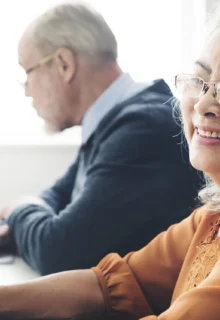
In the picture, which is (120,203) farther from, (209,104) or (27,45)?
(27,45)

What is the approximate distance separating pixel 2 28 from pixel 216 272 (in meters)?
1.91

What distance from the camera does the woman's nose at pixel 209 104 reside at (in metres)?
1.04

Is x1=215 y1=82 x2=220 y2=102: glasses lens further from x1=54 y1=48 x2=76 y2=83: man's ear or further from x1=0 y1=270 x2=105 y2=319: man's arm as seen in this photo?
x1=54 y1=48 x2=76 y2=83: man's ear

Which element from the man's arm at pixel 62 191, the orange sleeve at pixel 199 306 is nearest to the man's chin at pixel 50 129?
the man's arm at pixel 62 191

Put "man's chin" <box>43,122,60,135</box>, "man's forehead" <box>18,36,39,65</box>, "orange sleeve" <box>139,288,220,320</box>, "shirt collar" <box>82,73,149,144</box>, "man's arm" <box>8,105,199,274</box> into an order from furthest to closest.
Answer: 1. "man's chin" <box>43,122,60,135</box>
2. "man's forehead" <box>18,36,39,65</box>
3. "shirt collar" <box>82,73,149,144</box>
4. "man's arm" <box>8,105,199,274</box>
5. "orange sleeve" <box>139,288,220,320</box>

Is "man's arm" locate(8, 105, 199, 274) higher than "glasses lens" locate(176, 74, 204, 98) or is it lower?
lower

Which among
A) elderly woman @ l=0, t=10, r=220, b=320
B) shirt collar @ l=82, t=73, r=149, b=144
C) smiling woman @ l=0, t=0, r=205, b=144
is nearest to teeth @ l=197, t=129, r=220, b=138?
elderly woman @ l=0, t=10, r=220, b=320

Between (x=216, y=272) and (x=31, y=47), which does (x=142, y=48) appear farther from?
(x=216, y=272)

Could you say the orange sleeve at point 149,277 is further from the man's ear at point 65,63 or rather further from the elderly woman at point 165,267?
the man's ear at point 65,63

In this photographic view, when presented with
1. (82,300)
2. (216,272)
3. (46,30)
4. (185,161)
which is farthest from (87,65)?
(216,272)

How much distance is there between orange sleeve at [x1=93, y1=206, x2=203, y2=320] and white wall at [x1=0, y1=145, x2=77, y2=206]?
1373 mm

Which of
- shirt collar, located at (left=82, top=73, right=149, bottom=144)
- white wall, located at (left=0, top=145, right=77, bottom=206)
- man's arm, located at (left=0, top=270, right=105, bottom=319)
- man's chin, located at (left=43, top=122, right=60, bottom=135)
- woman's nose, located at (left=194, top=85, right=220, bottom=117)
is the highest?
woman's nose, located at (left=194, top=85, right=220, bottom=117)

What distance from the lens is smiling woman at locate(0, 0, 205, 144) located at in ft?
8.42

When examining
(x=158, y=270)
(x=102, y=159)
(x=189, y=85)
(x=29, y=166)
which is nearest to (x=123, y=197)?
(x=102, y=159)
